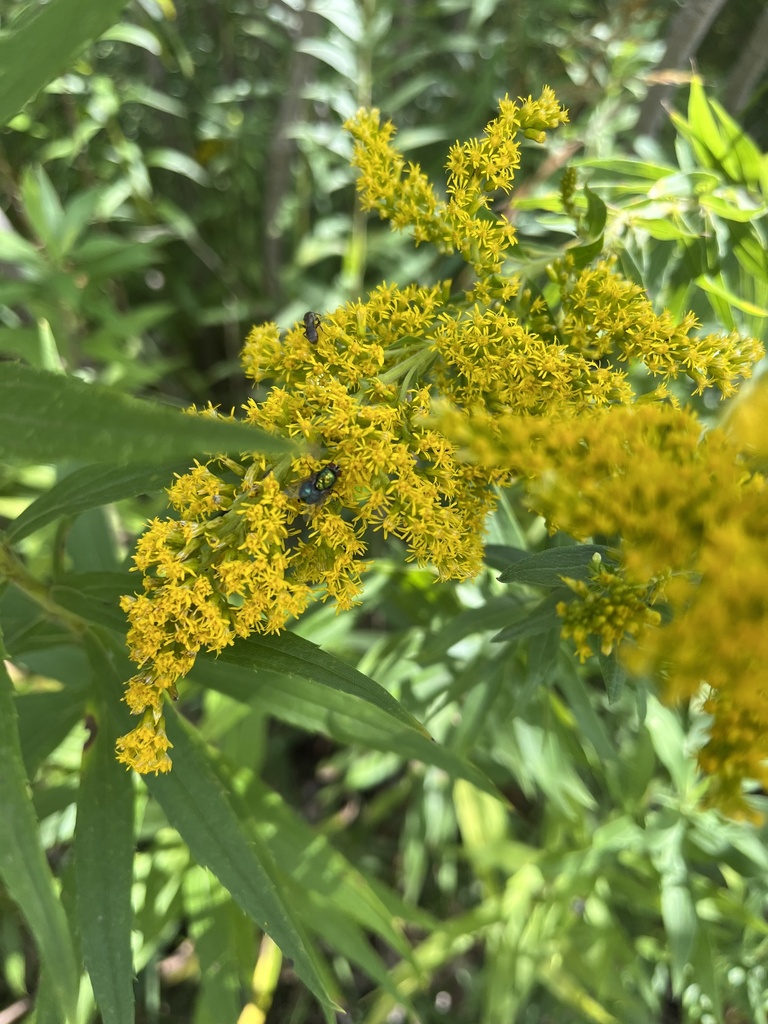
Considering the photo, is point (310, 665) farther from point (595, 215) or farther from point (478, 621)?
point (595, 215)

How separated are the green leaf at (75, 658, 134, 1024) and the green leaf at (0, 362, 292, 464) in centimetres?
62

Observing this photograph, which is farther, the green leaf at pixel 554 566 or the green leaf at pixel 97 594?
the green leaf at pixel 97 594

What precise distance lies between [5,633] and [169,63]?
1.96m

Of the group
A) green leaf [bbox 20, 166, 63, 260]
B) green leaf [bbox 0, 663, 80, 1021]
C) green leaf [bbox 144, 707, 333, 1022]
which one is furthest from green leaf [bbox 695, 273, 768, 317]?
green leaf [bbox 20, 166, 63, 260]

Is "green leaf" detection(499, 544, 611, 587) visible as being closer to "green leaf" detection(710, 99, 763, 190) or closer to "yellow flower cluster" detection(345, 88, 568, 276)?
"yellow flower cluster" detection(345, 88, 568, 276)

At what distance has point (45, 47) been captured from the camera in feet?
2.94

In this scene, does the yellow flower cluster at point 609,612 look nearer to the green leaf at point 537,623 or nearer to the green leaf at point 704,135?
the green leaf at point 537,623

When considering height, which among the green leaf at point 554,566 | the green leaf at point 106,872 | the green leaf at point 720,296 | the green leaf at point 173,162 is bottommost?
the green leaf at point 106,872

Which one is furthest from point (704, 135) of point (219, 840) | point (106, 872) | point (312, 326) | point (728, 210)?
point (106, 872)

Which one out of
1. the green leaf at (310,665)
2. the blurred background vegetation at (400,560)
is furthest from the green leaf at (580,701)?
the green leaf at (310,665)

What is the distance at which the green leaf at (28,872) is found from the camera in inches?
27.9

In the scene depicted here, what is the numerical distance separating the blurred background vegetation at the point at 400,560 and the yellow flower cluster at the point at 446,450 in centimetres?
20

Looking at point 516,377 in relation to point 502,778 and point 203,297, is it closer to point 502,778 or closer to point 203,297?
point 502,778

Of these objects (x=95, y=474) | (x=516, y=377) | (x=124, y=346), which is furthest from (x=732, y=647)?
(x=124, y=346)
